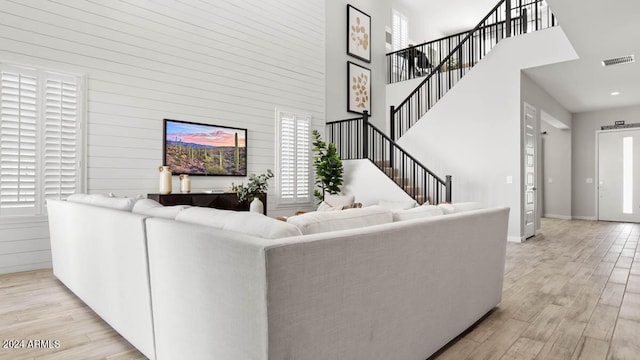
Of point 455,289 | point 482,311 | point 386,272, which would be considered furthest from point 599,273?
point 386,272

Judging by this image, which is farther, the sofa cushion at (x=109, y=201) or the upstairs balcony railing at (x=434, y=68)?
the upstairs balcony railing at (x=434, y=68)

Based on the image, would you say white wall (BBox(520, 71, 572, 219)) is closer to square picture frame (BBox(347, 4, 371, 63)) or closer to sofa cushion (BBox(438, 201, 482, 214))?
square picture frame (BBox(347, 4, 371, 63))

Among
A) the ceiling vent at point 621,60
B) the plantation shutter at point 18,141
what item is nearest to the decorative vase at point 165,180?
the plantation shutter at point 18,141

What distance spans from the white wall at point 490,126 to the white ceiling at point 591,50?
35 centimetres

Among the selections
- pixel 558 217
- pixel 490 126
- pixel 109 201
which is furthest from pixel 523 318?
pixel 558 217

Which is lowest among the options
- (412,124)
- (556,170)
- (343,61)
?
(556,170)

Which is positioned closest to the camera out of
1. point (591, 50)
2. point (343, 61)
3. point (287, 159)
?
point (591, 50)

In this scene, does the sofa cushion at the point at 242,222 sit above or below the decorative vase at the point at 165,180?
below

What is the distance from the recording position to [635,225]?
829 centimetres

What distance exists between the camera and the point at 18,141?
4.00 metres

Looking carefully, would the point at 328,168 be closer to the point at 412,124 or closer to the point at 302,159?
the point at 302,159

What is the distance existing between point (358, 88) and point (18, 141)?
6.15 metres

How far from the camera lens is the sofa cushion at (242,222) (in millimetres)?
1378

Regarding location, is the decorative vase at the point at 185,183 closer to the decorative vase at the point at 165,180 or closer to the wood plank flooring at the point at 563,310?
the decorative vase at the point at 165,180
